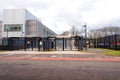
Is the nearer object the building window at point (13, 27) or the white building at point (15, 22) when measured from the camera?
the white building at point (15, 22)

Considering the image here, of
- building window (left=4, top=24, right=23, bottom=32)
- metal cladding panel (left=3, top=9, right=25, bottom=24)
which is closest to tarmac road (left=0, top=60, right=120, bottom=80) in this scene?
metal cladding panel (left=3, top=9, right=25, bottom=24)

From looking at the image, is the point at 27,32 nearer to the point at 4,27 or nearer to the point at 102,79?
the point at 4,27

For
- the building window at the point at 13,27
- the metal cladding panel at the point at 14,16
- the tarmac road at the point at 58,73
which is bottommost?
the tarmac road at the point at 58,73

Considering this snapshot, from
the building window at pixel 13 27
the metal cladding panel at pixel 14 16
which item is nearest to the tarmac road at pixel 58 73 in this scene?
the metal cladding panel at pixel 14 16

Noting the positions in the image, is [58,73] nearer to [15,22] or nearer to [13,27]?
[15,22]

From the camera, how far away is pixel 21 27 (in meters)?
74.5

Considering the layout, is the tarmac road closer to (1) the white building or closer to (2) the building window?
(1) the white building

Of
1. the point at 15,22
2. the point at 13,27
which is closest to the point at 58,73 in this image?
the point at 15,22

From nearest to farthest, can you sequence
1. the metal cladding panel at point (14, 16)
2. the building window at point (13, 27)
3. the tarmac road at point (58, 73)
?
the tarmac road at point (58, 73)
the metal cladding panel at point (14, 16)
the building window at point (13, 27)

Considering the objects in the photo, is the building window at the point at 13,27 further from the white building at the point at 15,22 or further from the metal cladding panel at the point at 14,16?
the metal cladding panel at the point at 14,16

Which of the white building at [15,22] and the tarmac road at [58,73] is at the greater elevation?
the white building at [15,22]

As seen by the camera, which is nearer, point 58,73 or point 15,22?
point 58,73

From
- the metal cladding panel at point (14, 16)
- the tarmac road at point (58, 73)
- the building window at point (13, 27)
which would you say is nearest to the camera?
the tarmac road at point (58, 73)

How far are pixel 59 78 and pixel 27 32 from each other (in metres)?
68.6
